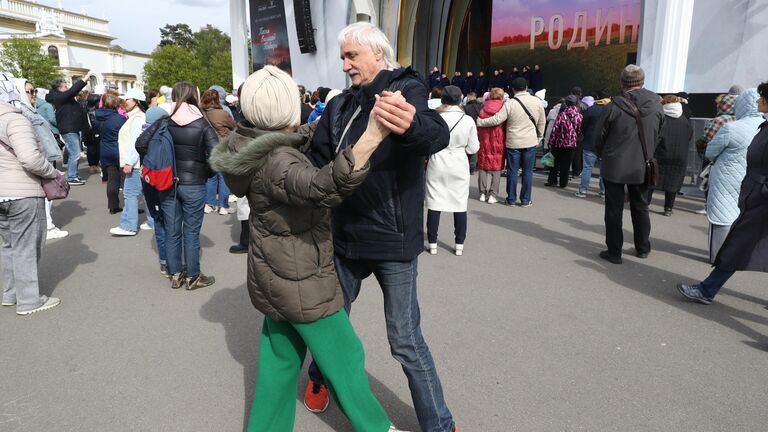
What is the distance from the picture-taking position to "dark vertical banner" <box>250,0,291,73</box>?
25312mm

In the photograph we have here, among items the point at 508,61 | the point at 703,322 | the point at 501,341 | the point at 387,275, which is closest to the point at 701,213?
the point at 703,322

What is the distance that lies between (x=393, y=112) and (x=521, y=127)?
6.76 metres

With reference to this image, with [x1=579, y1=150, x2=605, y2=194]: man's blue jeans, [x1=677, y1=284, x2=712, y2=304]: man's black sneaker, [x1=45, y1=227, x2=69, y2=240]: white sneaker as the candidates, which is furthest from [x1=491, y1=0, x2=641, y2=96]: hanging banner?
[x1=45, y1=227, x2=69, y2=240]: white sneaker

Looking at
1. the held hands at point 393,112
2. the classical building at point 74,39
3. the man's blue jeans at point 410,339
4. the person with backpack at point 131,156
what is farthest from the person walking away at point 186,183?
the classical building at point 74,39

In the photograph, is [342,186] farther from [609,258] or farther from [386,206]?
[609,258]

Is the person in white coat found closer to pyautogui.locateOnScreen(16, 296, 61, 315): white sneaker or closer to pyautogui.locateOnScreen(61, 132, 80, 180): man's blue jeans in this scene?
pyautogui.locateOnScreen(16, 296, 61, 315): white sneaker

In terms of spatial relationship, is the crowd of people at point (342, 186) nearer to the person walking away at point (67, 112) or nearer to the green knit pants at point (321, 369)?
the green knit pants at point (321, 369)

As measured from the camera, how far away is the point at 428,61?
28062 mm

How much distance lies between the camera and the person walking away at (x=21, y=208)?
365 centimetres

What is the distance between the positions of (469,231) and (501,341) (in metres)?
3.20

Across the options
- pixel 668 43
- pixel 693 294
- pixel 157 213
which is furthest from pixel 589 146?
pixel 157 213

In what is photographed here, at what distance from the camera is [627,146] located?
5.00 meters

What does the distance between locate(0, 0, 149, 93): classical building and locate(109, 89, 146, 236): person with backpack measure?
66.1 metres

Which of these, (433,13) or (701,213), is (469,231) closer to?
(701,213)
